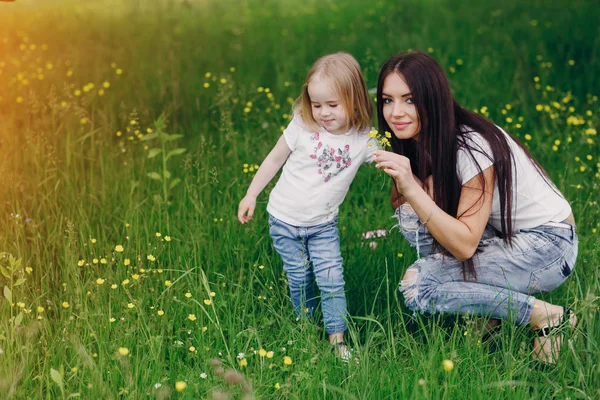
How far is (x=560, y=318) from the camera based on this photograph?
270 centimetres

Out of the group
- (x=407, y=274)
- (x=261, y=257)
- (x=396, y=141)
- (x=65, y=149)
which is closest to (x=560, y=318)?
(x=407, y=274)

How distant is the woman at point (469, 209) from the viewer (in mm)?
2652

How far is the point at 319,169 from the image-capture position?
9.37ft

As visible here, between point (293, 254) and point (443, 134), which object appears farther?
point (293, 254)

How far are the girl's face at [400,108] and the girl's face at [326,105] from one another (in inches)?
6.6

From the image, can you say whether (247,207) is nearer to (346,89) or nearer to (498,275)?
(346,89)

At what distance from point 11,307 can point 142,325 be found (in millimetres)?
447

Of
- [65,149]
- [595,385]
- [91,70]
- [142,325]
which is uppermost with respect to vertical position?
[91,70]

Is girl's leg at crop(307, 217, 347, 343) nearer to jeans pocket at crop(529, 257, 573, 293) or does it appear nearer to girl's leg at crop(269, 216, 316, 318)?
girl's leg at crop(269, 216, 316, 318)

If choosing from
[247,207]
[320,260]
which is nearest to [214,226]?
[247,207]

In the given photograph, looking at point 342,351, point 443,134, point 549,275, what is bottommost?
point 342,351

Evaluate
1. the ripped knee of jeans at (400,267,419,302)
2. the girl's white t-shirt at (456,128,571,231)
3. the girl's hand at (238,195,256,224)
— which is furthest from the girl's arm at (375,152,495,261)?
the girl's hand at (238,195,256,224)

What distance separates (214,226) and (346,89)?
0.97 m

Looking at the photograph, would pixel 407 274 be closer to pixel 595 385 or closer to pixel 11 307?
pixel 595 385
